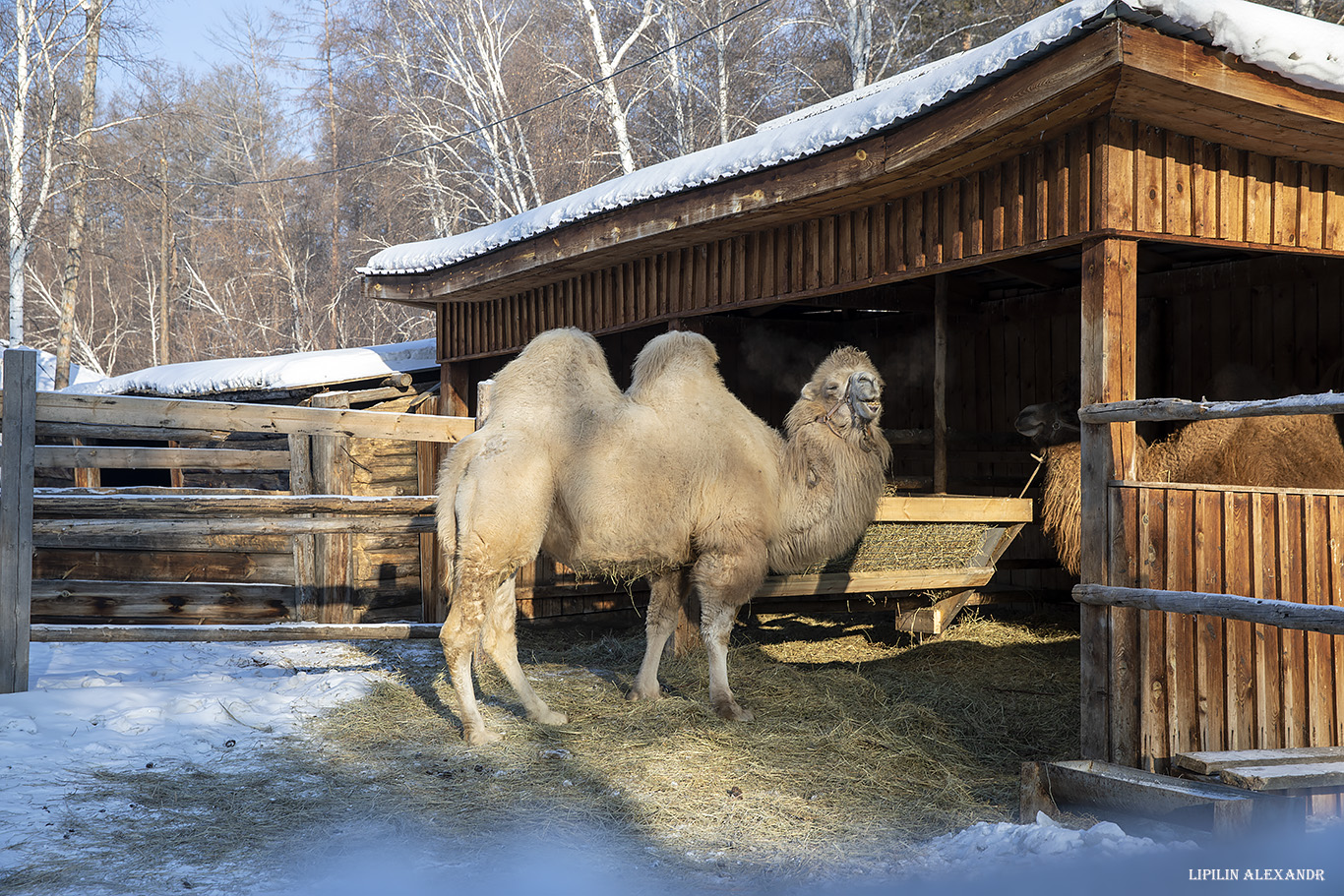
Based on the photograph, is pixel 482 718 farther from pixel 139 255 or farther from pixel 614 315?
pixel 139 255

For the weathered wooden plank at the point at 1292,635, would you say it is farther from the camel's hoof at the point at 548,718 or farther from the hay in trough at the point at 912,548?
the camel's hoof at the point at 548,718

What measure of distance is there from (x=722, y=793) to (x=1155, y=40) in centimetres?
408

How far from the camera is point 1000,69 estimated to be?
496 cm

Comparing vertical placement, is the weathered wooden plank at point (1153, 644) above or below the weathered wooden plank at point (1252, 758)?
above

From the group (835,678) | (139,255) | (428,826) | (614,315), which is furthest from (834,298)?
(139,255)

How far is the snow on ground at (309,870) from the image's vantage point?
12.1 feet

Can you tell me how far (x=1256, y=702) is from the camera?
4.74 metres

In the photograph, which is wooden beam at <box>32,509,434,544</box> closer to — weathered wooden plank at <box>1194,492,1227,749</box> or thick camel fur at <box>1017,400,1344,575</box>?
thick camel fur at <box>1017,400,1344,575</box>

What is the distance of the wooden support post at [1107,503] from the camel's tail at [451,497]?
3.53 meters

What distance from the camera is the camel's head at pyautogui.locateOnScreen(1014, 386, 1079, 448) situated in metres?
7.45

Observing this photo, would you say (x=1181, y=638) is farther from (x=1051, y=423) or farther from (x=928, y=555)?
(x=1051, y=423)

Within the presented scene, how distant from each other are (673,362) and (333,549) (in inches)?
156

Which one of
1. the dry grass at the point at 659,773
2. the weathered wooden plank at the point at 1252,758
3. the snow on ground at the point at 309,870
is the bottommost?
the dry grass at the point at 659,773

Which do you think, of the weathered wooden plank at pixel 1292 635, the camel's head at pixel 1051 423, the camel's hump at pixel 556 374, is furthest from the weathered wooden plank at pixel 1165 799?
the camel's hump at pixel 556 374
